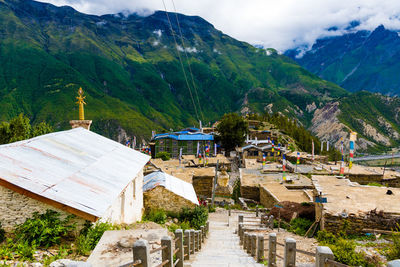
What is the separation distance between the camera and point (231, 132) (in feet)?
216

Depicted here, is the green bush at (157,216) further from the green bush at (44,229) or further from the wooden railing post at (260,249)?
the green bush at (44,229)

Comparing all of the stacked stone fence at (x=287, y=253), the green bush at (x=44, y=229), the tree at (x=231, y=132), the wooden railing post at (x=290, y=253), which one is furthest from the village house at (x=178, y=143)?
the wooden railing post at (x=290, y=253)

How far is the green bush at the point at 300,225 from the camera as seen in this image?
1402 cm

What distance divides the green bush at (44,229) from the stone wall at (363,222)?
10977mm

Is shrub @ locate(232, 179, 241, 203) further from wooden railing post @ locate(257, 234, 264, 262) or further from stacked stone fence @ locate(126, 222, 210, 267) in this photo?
stacked stone fence @ locate(126, 222, 210, 267)

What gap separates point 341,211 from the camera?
1212cm

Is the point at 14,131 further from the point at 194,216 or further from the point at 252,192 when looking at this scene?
the point at 252,192

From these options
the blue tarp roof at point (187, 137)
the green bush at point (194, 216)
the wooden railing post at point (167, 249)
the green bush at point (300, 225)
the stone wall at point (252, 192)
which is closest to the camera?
the wooden railing post at point (167, 249)

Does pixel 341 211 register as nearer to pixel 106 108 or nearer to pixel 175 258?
pixel 175 258

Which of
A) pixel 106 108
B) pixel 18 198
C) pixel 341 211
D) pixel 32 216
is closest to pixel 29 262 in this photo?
pixel 32 216

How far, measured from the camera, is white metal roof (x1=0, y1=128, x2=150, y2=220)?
7.32 metres

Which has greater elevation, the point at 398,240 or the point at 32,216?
the point at 32,216

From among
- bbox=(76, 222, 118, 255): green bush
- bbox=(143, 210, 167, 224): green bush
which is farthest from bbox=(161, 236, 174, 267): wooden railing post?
bbox=(143, 210, 167, 224): green bush

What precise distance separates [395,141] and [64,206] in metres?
207
